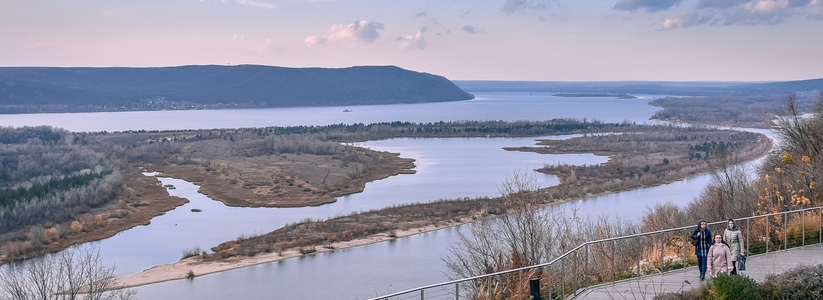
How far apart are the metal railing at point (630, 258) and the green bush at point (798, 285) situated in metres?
2.00

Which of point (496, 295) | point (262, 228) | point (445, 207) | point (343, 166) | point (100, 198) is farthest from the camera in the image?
point (343, 166)

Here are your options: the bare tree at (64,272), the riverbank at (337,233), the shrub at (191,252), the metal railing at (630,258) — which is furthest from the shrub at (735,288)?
the shrub at (191,252)

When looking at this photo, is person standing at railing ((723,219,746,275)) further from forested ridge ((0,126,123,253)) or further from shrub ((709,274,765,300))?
forested ridge ((0,126,123,253))

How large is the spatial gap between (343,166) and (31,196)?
87.2 feet

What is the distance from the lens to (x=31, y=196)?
1789 inches

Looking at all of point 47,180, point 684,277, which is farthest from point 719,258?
point 47,180

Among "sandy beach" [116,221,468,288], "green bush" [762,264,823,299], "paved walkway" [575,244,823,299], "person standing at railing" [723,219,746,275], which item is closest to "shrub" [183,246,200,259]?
"sandy beach" [116,221,468,288]

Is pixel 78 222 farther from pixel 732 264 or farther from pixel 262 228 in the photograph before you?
pixel 732 264

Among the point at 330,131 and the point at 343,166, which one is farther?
the point at 330,131

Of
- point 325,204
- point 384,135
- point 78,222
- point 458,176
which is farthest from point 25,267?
point 384,135

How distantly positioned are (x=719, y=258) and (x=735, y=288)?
67.6 inches

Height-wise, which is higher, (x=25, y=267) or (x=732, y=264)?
(x=732, y=264)

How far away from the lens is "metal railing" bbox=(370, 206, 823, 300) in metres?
12.3

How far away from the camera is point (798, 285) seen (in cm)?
1013
